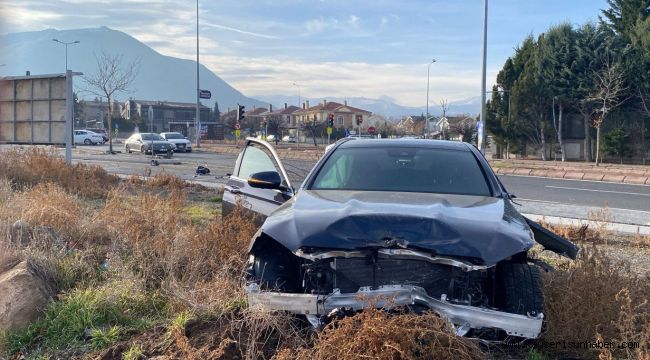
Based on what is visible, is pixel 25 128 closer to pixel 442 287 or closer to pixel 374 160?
pixel 374 160

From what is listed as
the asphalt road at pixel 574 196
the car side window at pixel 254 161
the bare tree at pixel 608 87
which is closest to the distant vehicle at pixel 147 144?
the asphalt road at pixel 574 196

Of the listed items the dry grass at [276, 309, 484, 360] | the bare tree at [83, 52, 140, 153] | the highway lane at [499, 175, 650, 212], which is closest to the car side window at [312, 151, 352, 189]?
the dry grass at [276, 309, 484, 360]

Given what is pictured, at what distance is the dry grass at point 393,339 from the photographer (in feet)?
10.2

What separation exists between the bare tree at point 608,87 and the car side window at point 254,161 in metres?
27.7

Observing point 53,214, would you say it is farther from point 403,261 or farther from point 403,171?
point 403,261

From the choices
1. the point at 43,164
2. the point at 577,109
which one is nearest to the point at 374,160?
the point at 43,164

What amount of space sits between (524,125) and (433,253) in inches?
1410

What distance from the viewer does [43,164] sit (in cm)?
1384

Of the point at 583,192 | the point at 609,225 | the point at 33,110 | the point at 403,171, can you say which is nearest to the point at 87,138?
the point at 33,110

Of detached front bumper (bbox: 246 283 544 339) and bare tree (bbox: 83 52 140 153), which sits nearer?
detached front bumper (bbox: 246 283 544 339)

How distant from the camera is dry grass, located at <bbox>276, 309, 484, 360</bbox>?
311 cm

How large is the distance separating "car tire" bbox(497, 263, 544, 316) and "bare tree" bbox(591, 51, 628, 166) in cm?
2975

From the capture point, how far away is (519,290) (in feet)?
12.0

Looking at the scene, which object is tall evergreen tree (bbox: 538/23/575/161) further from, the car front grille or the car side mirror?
the car front grille
